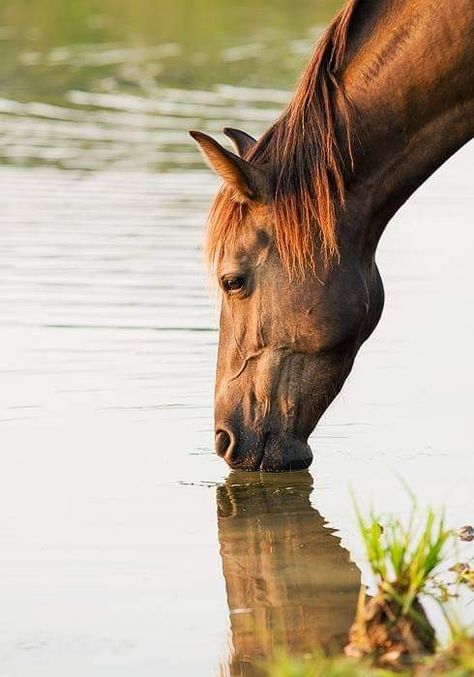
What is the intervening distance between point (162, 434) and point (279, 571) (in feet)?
5.45

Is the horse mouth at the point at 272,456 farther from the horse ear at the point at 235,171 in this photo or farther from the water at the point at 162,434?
the horse ear at the point at 235,171

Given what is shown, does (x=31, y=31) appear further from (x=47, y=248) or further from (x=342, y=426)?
(x=342, y=426)

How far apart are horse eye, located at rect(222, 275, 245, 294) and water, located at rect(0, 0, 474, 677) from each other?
0.82 meters

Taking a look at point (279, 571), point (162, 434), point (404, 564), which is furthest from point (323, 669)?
point (162, 434)

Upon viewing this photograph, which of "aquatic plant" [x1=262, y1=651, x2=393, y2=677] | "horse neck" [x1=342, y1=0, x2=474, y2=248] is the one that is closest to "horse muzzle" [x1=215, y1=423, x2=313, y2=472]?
"horse neck" [x1=342, y1=0, x2=474, y2=248]

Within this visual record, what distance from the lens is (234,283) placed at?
5895mm

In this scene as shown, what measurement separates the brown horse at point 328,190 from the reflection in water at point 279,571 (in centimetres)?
33

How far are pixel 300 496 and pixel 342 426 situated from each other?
3.44ft

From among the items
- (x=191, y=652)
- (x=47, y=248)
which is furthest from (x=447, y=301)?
(x=191, y=652)

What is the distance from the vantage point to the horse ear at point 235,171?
218 inches

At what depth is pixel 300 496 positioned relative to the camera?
20.2 feet

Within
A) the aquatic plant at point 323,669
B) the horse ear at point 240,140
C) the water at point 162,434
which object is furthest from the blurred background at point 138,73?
the aquatic plant at point 323,669

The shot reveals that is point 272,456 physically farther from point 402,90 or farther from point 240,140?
point 402,90

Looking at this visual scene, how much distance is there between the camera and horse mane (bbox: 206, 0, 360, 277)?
18.7ft
